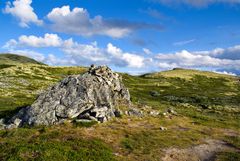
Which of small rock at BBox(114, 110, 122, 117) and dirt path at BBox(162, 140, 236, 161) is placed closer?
dirt path at BBox(162, 140, 236, 161)

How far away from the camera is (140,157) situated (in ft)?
117

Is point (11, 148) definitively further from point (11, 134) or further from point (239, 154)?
point (239, 154)

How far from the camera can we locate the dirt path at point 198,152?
3716 cm

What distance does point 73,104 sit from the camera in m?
48.1

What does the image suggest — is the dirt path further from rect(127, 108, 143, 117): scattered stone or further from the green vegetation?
rect(127, 108, 143, 117): scattered stone

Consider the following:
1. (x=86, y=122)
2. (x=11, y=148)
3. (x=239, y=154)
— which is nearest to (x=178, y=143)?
(x=239, y=154)

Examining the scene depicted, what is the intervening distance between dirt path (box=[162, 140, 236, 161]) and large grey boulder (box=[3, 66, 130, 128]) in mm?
12970

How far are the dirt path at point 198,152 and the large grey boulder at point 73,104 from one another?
1297cm

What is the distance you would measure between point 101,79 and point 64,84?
6891 millimetres

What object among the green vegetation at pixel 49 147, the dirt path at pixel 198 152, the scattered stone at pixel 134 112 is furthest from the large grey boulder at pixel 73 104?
→ the dirt path at pixel 198 152

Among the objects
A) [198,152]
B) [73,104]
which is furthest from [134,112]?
[198,152]

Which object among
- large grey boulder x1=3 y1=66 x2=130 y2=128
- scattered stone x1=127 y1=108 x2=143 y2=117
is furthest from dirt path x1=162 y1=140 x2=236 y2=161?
scattered stone x1=127 y1=108 x2=143 y2=117

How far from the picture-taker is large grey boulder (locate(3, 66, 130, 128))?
151ft

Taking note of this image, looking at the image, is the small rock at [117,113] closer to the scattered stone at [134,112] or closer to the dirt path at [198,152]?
the scattered stone at [134,112]
